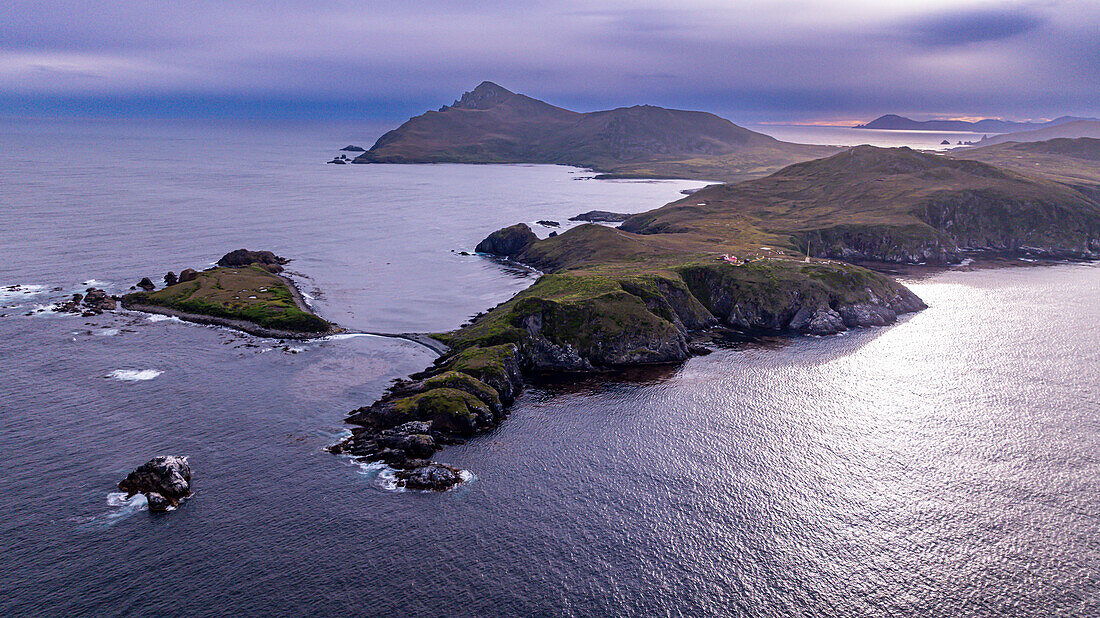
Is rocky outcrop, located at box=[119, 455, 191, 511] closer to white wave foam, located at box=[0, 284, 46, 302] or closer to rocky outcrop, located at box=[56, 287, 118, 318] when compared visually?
rocky outcrop, located at box=[56, 287, 118, 318]

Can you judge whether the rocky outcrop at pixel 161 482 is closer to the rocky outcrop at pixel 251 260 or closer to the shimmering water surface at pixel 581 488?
the shimmering water surface at pixel 581 488

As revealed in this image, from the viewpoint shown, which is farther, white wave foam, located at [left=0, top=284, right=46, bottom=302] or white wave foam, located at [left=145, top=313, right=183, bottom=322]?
white wave foam, located at [left=0, top=284, right=46, bottom=302]

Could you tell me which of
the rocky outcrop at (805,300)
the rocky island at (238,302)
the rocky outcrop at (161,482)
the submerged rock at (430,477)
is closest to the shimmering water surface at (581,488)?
the rocky outcrop at (161,482)

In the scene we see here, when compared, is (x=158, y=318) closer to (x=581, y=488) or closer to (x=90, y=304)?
(x=90, y=304)

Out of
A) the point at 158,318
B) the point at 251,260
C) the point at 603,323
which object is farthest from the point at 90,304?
the point at 603,323

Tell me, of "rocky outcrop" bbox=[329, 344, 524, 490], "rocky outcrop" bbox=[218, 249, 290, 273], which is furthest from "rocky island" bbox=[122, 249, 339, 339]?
"rocky outcrop" bbox=[329, 344, 524, 490]
